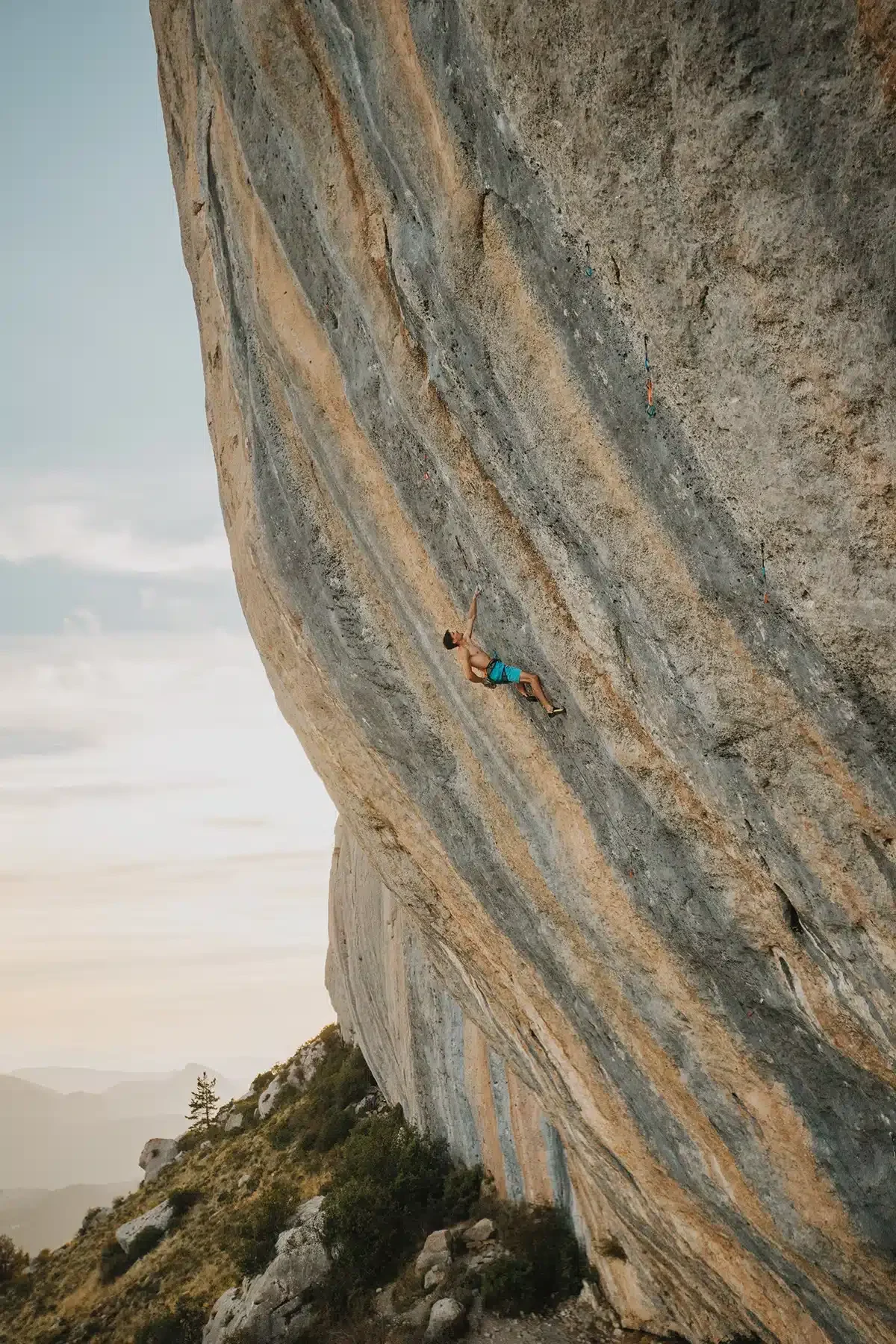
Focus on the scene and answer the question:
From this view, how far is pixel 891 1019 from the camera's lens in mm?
5902

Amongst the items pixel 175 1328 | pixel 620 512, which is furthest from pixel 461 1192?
pixel 620 512

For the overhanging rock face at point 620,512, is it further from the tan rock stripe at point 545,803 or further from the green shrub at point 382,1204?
the green shrub at point 382,1204

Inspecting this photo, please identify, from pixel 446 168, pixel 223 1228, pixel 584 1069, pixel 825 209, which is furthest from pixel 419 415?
pixel 223 1228

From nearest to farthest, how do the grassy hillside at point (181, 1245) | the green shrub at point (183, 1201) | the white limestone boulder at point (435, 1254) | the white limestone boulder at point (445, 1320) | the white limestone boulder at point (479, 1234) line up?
the white limestone boulder at point (445, 1320) < the white limestone boulder at point (435, 1254) < the white limestone boulder at point (479, 1234) < the grassy hillside at point (181, 1245) < the green shrub at point (183, 1201)

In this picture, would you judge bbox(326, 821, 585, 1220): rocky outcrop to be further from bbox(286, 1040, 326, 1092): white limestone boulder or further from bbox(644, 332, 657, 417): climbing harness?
bbox(644, 332, 657, 417): climbing harness

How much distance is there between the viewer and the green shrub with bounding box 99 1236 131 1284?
22.9 metres

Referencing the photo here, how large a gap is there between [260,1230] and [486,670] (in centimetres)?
1932

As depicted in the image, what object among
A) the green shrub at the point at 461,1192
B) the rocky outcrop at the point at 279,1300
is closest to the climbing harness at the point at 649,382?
the rocky outcrop at the point at 279,1300

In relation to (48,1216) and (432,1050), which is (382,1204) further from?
(48,1216)

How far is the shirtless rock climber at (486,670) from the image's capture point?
7.06 meters

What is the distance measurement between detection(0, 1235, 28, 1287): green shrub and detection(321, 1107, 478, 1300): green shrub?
16736 mm

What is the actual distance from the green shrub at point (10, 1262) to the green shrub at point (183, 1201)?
27.1ft

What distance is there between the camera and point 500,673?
23.4ft

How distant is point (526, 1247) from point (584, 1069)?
8.66 meters
